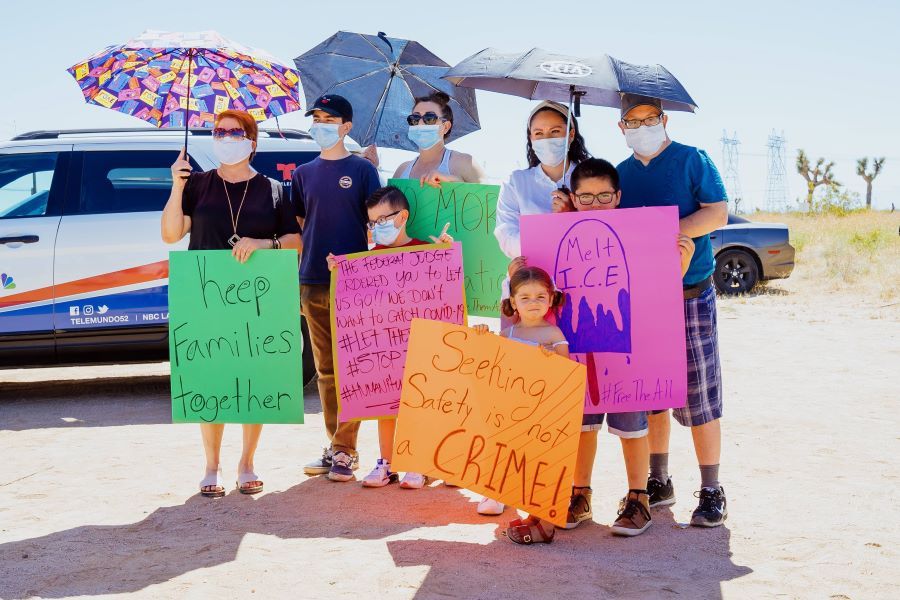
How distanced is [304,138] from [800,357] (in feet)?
18.2

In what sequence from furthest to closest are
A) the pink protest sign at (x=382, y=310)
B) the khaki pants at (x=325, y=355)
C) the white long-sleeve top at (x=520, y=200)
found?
the khaki pants at (x=325, y=355), the pink protest sign at (x=382, y=310), the white long-sleeve top at (x=520, y=200)

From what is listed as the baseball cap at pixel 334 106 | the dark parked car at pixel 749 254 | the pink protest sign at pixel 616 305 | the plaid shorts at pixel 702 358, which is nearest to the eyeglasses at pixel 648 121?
the pink protest sign at pixel 616 305

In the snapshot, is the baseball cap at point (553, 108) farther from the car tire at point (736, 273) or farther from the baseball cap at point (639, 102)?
the car tire at point (736, 273)

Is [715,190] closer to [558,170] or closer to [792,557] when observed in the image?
[558,170]

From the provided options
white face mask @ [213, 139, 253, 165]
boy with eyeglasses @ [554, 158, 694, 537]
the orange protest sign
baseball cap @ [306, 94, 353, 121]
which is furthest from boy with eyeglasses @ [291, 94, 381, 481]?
boy with eyeglasses @ [554, 158, 694, 537]

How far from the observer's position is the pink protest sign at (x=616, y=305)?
4.35 metres

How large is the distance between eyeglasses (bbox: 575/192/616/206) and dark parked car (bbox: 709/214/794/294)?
1127cm

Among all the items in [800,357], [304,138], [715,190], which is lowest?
[800,357]

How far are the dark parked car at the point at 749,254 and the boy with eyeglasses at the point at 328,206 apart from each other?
1091 cm

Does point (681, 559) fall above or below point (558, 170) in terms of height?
below

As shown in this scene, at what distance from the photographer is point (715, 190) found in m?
4.42

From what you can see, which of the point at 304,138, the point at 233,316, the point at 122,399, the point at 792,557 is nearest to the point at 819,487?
the point at 792,557

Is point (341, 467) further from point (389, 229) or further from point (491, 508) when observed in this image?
point (389, 229)

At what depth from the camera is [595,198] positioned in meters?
4.39
